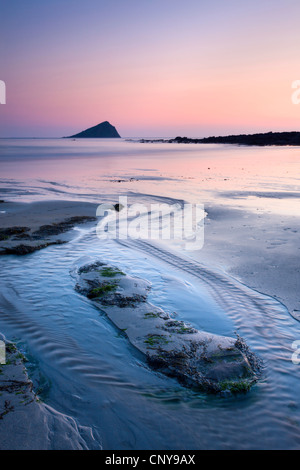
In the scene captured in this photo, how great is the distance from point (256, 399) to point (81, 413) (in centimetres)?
184

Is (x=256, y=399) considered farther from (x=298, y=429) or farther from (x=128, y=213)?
(x=128, y=213)

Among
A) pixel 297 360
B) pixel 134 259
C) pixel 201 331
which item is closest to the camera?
pixel 297 360

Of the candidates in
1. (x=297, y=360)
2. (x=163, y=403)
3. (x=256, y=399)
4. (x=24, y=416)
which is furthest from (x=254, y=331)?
(x=24, y=416)

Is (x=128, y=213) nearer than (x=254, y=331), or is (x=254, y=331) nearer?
(x=254, y=331)

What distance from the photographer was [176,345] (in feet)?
13.6

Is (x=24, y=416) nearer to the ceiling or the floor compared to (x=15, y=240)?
nearer to the floor

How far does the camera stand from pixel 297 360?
13.0ft
